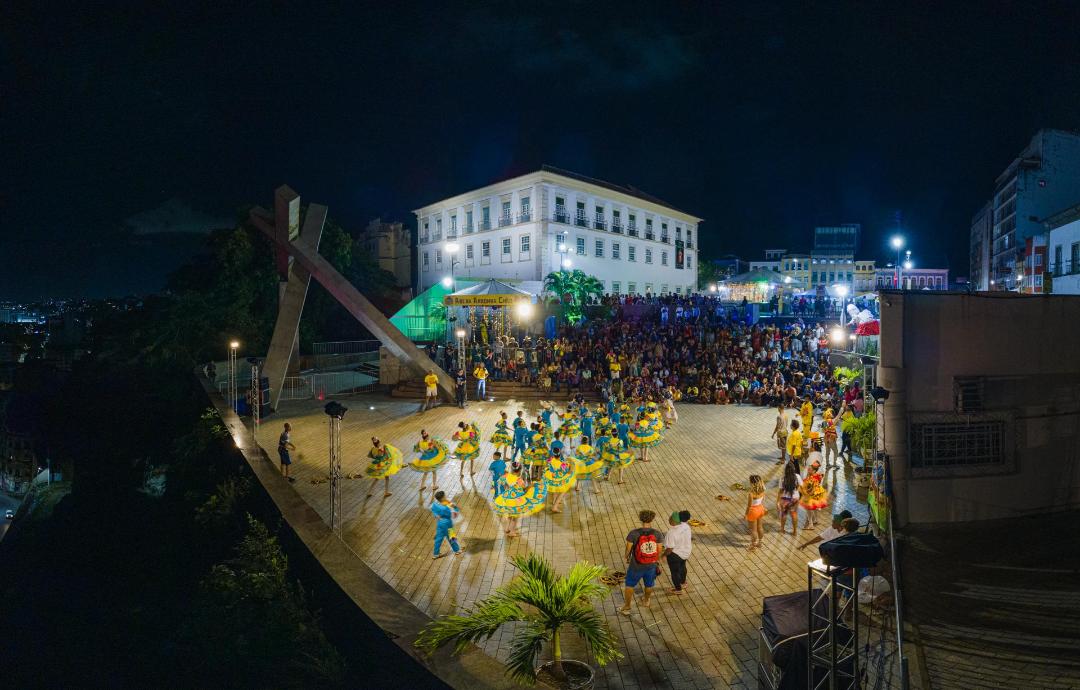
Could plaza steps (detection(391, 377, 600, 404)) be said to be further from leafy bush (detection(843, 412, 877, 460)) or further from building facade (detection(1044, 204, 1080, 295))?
building facade (detection(1044, 204, 1080, 295))

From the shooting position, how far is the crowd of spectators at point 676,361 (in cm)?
2184

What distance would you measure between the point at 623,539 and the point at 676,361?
15.7m

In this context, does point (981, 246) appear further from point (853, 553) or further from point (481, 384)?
point (853, 553)

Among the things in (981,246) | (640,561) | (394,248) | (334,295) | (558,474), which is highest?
(981,246)

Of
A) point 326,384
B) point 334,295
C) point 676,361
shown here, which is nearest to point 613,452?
point 676,361

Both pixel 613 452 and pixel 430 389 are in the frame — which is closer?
pixel 613 452

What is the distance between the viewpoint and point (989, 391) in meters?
9.99

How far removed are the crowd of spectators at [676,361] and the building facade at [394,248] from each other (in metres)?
30.4

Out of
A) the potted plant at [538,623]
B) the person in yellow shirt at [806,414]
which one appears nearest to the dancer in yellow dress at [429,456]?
the potted plant at [538,623]

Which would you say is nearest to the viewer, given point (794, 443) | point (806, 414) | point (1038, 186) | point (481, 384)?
point (794, 443)

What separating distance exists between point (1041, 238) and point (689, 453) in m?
41.3

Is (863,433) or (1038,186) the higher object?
(1038,186)

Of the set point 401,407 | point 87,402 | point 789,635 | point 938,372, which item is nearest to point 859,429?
point 938,372

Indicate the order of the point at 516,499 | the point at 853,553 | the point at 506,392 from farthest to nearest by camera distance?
the point at 506,392
the point at 516,499
the point at 853,553
